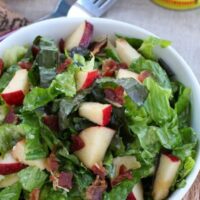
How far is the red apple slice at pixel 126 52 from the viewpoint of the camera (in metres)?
0.99

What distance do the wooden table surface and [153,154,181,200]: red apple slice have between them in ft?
1.49

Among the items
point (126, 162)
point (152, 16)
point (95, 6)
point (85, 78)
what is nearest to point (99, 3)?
point (95, 6)

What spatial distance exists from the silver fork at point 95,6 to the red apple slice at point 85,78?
1.15 feet

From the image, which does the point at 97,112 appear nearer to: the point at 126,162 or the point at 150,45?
the point at 126,162

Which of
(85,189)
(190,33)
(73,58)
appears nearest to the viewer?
(85,189)

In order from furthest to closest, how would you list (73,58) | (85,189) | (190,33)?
1. (190,33)
2. (73,58)
3. (85,189)

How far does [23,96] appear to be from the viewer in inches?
36.2

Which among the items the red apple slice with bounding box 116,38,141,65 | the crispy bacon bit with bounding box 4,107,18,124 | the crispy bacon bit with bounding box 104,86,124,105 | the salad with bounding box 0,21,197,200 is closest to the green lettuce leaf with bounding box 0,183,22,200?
the salad with bounding box 0,21,197,200

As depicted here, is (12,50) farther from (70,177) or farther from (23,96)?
(70,177)

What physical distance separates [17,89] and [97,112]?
0.17m

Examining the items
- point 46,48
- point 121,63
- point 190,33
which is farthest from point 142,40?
point 190,33

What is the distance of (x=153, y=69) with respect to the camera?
960 mm

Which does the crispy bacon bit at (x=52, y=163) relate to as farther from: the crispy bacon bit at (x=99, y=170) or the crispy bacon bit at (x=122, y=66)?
the crispy bacon bit at (x=122, y=66)

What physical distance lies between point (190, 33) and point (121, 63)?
35cm
